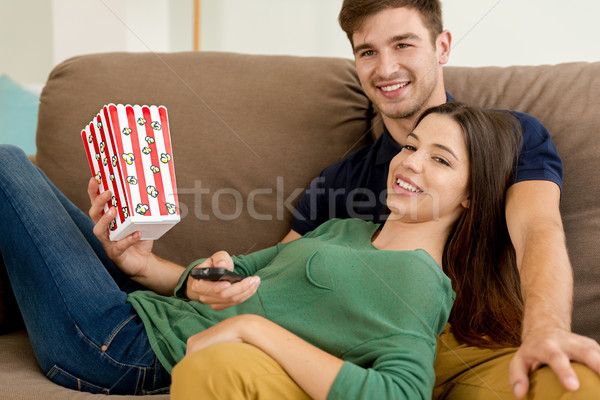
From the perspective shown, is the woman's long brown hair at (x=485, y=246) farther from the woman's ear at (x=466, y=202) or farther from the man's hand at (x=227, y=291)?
the man's hand at (x=227, y=291)

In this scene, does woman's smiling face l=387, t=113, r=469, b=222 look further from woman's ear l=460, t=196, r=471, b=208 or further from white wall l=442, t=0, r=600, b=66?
white wall l=442, t=0, r=600, b=66

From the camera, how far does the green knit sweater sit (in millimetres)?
896

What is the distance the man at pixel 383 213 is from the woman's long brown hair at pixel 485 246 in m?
0.05

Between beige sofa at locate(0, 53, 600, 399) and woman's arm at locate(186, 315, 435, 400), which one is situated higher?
beige sofa at locate(0, 53, 600, 399)

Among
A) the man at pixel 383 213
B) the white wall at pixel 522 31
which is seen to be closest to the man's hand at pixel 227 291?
the man at pixel 383 213

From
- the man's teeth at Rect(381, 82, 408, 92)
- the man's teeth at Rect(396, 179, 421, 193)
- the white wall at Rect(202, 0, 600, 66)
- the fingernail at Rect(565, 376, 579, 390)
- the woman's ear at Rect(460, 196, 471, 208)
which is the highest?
the white wall at Rect(202, 0, 600, 66)

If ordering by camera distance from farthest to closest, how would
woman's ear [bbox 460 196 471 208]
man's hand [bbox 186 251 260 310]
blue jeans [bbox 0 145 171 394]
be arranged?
woman's ear [bbox 460 196 471 208] → blue jeans [bbox 0 145 171 394] → man's hand [bbox 186 251 260 310]

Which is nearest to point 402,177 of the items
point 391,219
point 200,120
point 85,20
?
point 391,219

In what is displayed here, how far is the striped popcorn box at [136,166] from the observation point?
1146 millimetres

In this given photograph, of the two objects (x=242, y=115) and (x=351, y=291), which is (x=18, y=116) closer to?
(x=242, y=115)

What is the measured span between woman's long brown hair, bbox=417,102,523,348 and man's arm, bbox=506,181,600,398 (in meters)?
0.06

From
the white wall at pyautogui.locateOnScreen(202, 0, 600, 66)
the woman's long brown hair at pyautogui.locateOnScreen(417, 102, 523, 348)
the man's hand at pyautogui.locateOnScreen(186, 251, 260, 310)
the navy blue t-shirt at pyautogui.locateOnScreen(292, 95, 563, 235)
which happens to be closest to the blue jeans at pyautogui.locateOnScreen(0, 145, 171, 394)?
the man's hand at pyautogui.locateOnScreen(186, 251, 260, 310)

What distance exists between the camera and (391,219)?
131 centimetres

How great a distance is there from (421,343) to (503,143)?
588 mm
